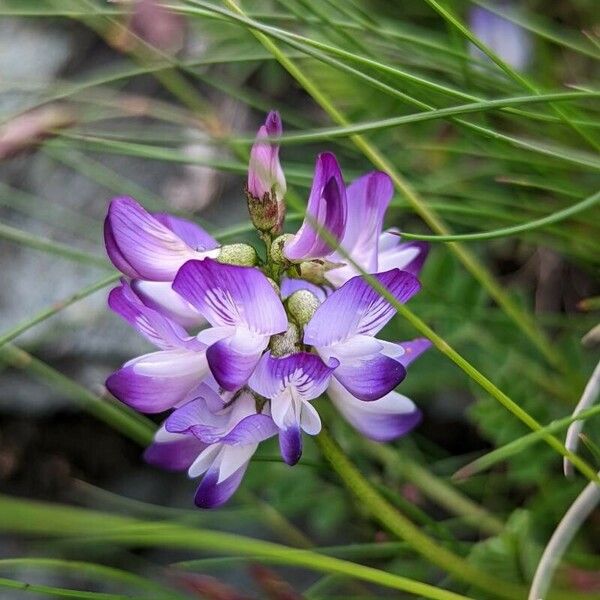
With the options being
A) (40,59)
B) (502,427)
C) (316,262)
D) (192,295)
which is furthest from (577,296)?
(40,59)

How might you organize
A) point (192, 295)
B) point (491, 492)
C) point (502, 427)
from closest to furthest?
point (192, 295), point (502, 427), point (491, 492)

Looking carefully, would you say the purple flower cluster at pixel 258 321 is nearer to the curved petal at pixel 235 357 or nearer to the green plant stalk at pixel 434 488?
the curved petal at pixel 235 357

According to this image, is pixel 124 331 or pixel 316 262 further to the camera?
pixel 124 331

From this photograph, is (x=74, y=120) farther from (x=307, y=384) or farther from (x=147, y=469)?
(x=147, y=469)

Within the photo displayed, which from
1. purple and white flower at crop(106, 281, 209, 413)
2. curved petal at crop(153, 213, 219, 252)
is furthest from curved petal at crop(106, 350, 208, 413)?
curved petal at crop(153, 213, 219, 252)

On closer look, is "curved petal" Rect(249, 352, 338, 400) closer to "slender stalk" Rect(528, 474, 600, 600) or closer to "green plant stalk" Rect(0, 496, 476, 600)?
"green plant stalk" Rect(0, 496, 476, 600)

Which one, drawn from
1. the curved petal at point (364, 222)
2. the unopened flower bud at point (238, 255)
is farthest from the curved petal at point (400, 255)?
the unopened flower bud at point (238, 255)

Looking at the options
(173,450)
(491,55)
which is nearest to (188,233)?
(173,450)

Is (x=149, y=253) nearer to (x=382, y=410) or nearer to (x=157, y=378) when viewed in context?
(x=157, y=378)
